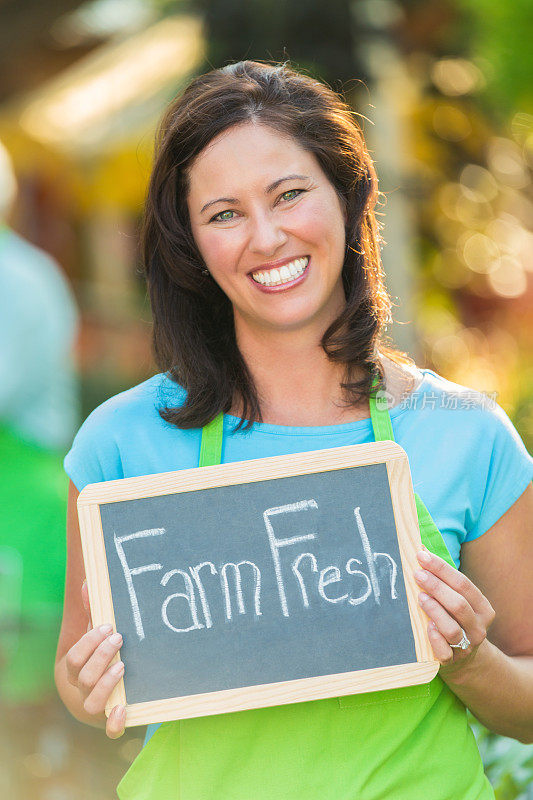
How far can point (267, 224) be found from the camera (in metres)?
1.69

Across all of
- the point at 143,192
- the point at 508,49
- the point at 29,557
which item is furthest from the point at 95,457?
the point at 508,49

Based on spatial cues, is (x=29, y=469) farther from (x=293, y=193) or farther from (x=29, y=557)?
(x=293, y=193)

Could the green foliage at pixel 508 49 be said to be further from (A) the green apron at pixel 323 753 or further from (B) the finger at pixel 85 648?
(B) the finger at pixel 85 648

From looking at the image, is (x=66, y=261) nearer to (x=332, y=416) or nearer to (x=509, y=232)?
(x=509, y=232)

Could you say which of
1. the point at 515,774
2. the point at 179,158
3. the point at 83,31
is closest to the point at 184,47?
the point at 83,31

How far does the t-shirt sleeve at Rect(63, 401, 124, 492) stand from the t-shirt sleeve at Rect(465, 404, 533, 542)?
0.66 meters

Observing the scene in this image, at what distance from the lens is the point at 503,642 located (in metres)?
1.83

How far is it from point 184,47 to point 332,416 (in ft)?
17.1

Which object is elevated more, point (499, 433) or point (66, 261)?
point (499, 433)

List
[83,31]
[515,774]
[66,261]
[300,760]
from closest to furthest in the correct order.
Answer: [300,760] → [515,774] → [83,31] → [66,261]

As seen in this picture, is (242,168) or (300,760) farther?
(242,168)

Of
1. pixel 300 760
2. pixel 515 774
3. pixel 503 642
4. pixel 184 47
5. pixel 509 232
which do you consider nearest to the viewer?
pixel 300 760

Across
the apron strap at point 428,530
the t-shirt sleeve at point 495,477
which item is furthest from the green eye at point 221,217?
the t-shirt sleeve at point 495,477

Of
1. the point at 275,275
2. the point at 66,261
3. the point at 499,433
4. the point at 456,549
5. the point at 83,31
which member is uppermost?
the point at 275,275
